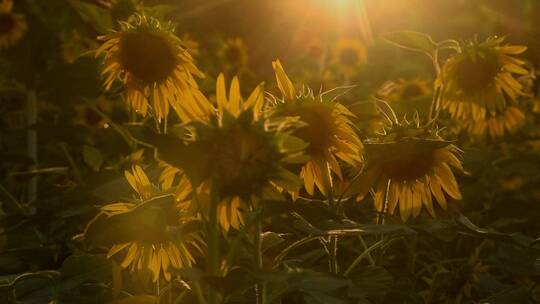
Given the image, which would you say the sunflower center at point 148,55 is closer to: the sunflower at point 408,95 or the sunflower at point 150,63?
the sunflower at point 150,63

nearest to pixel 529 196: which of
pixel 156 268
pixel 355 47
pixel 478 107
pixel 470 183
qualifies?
pixel 470 183

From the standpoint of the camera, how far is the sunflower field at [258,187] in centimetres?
136

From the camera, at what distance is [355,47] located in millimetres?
7809

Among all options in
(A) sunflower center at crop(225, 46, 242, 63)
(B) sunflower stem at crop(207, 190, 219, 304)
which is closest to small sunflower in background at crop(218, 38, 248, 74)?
(A) sunflower center at crop(225, 46, 242, 63)

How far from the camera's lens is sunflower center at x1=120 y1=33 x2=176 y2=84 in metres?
2.13

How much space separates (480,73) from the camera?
98.9 inches

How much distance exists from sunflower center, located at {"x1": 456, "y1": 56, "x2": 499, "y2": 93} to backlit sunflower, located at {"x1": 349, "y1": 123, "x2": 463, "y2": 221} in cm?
57

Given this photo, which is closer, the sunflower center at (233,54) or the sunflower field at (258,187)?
the sunflower field at (258,187)

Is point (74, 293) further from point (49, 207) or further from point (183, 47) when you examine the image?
point (49, 207)

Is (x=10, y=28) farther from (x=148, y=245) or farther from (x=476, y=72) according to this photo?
(x=148, y=245)

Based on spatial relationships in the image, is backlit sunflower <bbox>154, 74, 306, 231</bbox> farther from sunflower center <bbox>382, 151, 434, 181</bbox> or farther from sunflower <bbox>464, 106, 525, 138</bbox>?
sunflower <bbox>464, 106, 525, 138</bbox>

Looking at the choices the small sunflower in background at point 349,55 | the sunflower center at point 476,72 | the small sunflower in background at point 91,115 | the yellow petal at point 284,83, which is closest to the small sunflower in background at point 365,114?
the yellow petal at point 284,83

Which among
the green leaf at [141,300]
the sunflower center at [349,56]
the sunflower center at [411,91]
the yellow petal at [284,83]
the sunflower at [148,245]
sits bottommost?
the sunflower center at [349,56]

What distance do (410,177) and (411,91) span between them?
107 inches
